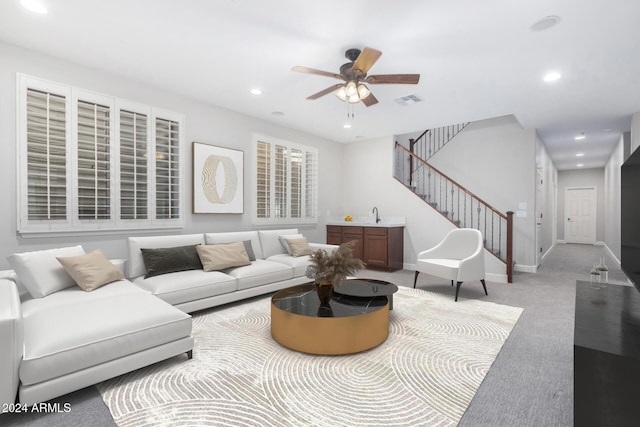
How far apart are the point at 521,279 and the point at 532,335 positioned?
2.86 m

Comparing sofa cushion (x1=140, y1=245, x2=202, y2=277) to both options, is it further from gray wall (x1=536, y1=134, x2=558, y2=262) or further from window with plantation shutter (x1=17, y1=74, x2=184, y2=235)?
gray wall (x1=536, y1=134, x2=558, y2=262)

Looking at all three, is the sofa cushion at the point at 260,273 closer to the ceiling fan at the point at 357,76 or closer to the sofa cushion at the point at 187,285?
the sofa cushion at the point at 187,285

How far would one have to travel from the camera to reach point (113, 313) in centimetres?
226

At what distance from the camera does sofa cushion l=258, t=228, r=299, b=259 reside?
16.5 ft

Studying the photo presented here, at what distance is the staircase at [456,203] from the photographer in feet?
20.0

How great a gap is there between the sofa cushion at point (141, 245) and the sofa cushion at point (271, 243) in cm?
117

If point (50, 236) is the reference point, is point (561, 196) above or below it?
above

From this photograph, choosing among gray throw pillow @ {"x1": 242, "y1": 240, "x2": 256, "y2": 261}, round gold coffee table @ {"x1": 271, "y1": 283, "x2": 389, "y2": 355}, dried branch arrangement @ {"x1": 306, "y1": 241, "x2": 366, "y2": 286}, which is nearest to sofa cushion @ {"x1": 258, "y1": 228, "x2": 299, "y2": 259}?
gray throw pillow @ {"x1": 242, "y1": 240, "x2": 256, "y2": 261}

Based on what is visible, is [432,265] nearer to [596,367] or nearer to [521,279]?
[521,279]

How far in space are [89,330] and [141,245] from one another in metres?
1.81

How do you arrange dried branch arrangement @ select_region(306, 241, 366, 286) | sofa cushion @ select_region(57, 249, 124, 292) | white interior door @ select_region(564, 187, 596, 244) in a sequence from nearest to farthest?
1. dried branch arrangement @ select_region(306, 241, 366, 286)
2. sofa cushion @ select_region(57, 249, 124, 292)
3. white interior door @ select_region(564, 187, 596, 244)

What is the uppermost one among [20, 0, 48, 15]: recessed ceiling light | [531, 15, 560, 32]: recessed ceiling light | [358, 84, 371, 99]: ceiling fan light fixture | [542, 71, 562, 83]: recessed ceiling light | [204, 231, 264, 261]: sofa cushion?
[20, 0, 48, 15]: recessed ceiling light

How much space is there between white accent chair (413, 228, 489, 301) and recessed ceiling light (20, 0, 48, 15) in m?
4.89

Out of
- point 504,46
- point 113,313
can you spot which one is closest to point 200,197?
point 113,313
